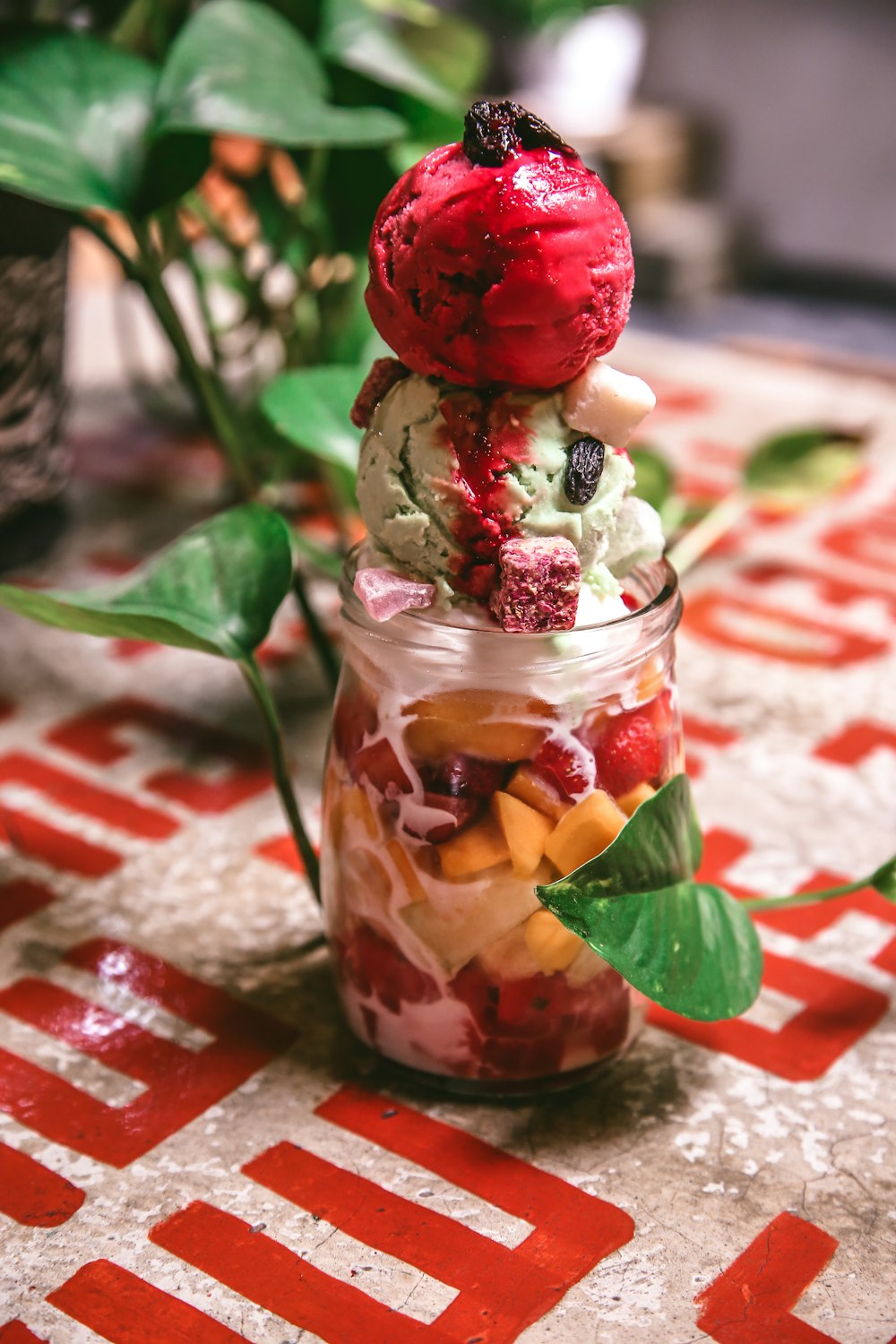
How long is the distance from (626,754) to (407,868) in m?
0.09

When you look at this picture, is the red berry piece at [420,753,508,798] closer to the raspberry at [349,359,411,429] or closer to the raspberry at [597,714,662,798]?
the raspberry at [597,714,662,798]

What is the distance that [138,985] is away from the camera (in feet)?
2.10

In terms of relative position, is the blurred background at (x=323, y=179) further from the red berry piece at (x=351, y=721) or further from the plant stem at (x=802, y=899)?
the plant stem at (x=802, y=899)

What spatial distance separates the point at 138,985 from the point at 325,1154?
14cm

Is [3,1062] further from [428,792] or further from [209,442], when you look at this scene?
[209,442]

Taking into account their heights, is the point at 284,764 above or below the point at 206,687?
above

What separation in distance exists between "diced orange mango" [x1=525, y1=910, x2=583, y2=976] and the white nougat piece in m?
0.18

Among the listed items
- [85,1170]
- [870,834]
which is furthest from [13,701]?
[870,834]

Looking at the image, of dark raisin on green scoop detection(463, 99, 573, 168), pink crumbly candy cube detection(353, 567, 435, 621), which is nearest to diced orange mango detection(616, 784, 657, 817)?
pink crumbly candy cube detection(353, 567, 435, 621)

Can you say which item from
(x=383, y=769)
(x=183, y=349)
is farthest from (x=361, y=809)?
(x=183, y=349)

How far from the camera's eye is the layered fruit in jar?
1.68ft

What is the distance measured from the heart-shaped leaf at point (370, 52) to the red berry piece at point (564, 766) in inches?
21.9

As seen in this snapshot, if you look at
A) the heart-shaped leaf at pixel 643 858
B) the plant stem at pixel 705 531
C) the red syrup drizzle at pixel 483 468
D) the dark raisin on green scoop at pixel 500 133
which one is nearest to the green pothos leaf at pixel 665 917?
the heart-shaped leaf at pixel 643 858

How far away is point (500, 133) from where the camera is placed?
48 cm
